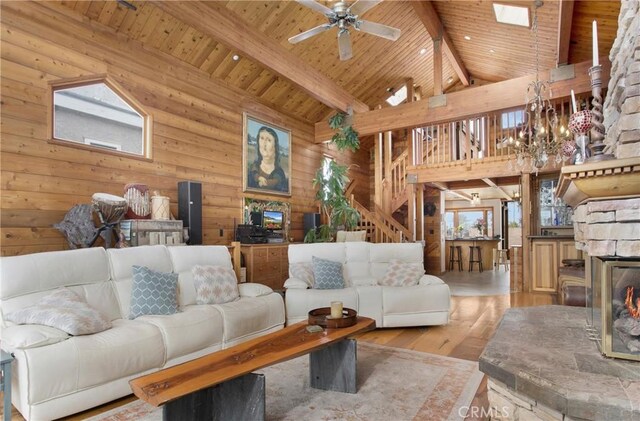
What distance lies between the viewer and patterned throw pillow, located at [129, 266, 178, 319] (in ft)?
10.1

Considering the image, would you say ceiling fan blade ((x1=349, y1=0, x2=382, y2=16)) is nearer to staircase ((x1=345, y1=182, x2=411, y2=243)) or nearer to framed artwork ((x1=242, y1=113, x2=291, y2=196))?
framed artwork ((x1=242, y1=113, x2=291, y2=196))

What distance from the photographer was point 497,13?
18.8 feet

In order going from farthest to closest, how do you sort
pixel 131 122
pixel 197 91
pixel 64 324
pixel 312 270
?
pixel 197 91 → pixel 131 122 → pixel 312 270 → pixel 64 324

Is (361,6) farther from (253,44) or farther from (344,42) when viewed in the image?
(253,44)

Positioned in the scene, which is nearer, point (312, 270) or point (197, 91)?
point (312, 270)

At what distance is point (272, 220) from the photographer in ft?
22.5

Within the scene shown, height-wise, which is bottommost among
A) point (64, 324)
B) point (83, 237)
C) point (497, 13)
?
point (64, 324)

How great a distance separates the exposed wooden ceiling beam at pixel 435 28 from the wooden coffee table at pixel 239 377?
546 centimetres

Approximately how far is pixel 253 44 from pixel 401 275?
3739mm

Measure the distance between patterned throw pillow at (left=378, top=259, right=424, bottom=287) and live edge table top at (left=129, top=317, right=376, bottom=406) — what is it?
1.73 metres

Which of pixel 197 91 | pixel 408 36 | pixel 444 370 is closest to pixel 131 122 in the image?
pixel 197 91

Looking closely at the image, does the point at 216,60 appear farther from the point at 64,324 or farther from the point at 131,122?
the point at 64,324

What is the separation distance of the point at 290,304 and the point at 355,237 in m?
3.27

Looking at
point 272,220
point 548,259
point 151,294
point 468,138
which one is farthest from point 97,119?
point 548,259
